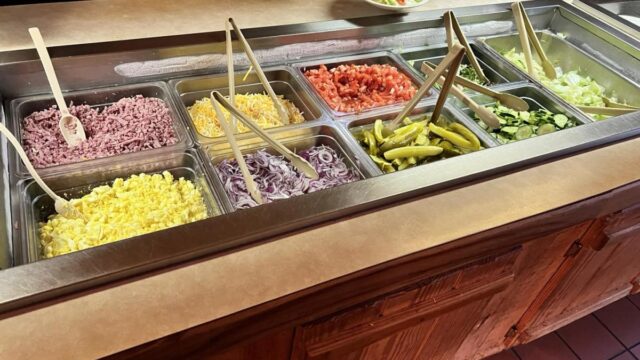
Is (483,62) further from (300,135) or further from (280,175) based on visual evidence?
(280,175)

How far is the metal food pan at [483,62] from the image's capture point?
1940mm

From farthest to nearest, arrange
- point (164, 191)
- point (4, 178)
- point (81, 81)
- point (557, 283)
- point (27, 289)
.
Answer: point (557, 283)
point (81, 81)
point (164, 191)
point (4, 178)
point (27, 289)

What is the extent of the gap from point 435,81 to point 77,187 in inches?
42.3

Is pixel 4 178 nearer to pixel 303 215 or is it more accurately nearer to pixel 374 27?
pixel 303 215

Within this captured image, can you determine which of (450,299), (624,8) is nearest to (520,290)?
(450,299)

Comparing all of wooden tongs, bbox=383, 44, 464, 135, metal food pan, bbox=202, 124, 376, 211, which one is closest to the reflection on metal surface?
metal food pan, bbox=202, 124, 376, 211

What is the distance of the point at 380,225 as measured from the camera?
3.57 ft

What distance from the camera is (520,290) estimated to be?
1.58 meters

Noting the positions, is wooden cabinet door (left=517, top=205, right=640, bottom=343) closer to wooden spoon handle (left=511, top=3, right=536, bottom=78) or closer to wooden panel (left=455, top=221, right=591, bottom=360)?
wooden panel (left=455, top=221, right=591, bottom=360)

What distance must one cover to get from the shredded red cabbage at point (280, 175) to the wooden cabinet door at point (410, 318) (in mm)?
361

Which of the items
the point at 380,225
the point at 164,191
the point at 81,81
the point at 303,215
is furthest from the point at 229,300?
the point at 81,81

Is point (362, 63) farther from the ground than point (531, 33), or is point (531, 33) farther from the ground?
point (362, 63)

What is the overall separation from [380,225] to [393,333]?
1.26 ft

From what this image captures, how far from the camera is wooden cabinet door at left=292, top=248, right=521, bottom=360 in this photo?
1.15 meters
